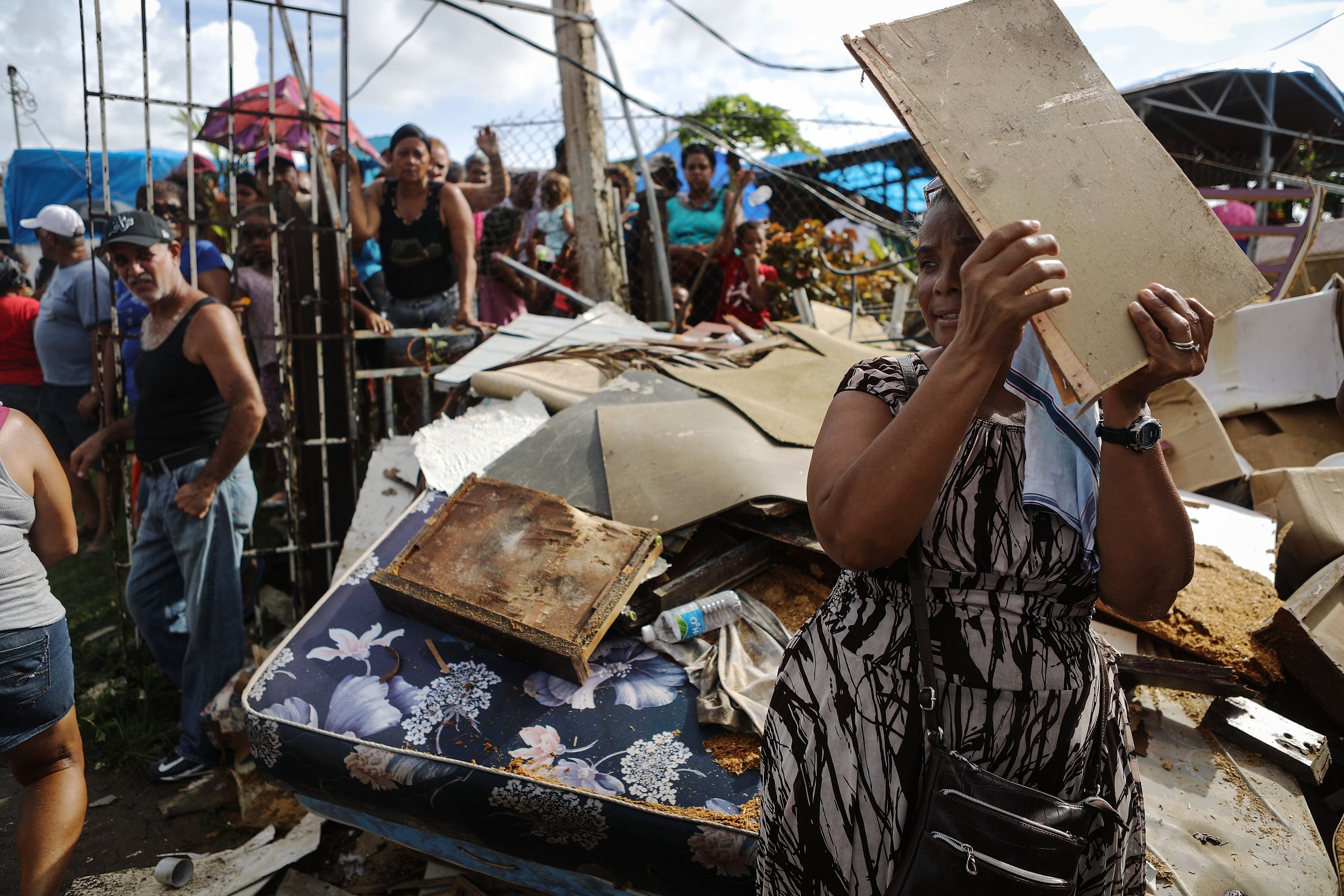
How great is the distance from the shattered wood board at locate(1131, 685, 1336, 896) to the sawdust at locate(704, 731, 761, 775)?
0.93 meters

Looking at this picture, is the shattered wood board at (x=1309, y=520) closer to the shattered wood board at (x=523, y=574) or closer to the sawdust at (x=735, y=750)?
the sawdust at (x=735, y=750)

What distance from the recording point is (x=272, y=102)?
362 cm

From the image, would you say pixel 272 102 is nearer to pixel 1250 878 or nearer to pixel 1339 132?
pixel 1250 878

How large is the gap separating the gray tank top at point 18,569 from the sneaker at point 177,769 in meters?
1.30

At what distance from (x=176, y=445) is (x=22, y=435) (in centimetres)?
110

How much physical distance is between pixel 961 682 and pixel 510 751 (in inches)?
49.6

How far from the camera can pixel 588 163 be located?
5.64 m

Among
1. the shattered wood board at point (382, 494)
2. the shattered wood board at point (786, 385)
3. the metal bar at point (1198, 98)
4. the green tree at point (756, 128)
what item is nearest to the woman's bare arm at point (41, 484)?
the shattered wood board at point (382, 494)

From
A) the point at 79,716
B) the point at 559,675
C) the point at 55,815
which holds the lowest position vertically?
the point at 79,716

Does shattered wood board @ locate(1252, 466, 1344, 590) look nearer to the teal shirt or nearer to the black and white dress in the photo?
the black and white dress

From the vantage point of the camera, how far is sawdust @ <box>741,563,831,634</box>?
8.09 feet

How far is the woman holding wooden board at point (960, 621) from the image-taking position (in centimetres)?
111

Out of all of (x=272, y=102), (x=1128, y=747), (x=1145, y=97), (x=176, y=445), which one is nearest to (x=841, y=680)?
(x=1128, y=747)

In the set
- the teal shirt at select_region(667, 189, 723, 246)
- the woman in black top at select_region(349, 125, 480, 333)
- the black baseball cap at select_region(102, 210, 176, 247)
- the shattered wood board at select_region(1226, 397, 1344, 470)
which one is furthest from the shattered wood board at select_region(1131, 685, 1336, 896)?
the teal shirt at select_region(667, 189, 723, 246)
